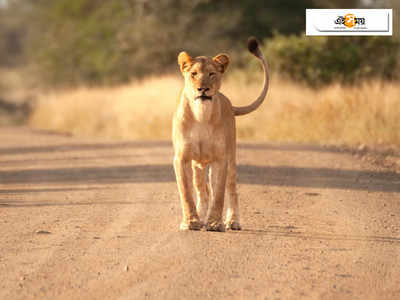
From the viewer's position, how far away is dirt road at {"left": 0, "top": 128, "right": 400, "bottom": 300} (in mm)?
4742

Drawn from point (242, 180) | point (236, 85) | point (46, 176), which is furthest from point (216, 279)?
point (236, 85)

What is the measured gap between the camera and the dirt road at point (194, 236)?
15.6 feet

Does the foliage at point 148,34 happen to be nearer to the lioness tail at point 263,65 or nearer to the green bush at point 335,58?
the green bush at point 335,58

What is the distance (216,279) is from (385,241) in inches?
68.9

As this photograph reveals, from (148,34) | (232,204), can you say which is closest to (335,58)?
(148,34)

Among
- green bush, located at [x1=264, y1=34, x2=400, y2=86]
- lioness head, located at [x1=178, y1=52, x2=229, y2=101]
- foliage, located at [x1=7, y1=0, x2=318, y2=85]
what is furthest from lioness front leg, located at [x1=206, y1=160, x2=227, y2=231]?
foliage, located at [x1=7, y1=0, x2=318, y2=85]

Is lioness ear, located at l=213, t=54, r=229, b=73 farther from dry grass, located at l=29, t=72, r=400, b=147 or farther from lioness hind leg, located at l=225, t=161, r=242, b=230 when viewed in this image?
dry grass, located at l=29, t=72, r=400, b=147

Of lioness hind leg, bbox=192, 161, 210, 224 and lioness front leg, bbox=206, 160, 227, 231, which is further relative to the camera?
lioness hind leg, bbox=192, 161, 210, 224

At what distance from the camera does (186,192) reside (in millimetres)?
6199

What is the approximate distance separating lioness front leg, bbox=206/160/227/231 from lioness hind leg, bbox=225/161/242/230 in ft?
0.53

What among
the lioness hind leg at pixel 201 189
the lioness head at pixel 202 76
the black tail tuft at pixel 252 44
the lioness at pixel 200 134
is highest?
the black tail tuft at pixel 252 44

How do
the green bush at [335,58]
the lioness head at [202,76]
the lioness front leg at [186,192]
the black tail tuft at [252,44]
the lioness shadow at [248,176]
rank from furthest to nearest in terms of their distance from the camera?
the green bush at [335,58] < the lioness shadow at [248,176] < the black tail tuft at [252,44] < the lioness front leg at [186,192] < the lioness head at [202,76]

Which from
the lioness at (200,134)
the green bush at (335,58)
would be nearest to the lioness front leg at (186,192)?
the lioness at (200,134)

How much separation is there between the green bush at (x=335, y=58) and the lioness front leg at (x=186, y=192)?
1236 centimetres
